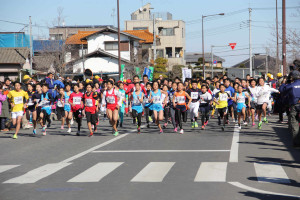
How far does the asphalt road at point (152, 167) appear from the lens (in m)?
7.39

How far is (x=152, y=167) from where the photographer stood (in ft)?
32.2

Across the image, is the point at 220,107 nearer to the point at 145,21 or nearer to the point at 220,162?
the point at 220,162

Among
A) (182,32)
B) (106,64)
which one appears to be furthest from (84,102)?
(182,32)

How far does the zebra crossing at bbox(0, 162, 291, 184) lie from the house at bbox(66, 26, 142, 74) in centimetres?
5072

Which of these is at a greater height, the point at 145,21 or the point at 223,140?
the point at 145,21

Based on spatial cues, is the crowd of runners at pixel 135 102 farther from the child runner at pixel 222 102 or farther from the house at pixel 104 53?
the house at pixel 104 53

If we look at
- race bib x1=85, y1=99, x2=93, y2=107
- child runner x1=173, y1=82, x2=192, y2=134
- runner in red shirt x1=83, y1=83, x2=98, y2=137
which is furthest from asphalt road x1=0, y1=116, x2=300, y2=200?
race bib x1=85, y1=99, x2=93, y2=107

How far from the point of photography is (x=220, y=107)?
59.0 ft

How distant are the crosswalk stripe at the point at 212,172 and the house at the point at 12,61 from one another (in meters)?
45.3

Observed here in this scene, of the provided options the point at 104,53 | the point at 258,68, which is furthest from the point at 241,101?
the point at 258,68

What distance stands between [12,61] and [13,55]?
1512 millimetres

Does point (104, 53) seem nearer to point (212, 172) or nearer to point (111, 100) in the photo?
point (111, 100)

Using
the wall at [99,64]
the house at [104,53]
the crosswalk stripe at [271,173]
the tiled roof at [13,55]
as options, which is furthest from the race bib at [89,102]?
the wall at [99,64]

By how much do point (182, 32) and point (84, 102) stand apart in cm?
7031
